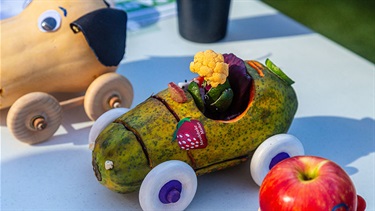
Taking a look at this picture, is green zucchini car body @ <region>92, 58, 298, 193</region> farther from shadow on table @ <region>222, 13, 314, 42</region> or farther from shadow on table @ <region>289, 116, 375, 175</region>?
shadow on table @ <region>222, 13, 314, 42</region>

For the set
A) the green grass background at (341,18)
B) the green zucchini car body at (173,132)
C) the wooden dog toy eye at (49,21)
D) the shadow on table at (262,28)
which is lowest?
the green grass background at (341,18)

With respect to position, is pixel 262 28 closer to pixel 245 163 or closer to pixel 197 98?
pixel 245 163

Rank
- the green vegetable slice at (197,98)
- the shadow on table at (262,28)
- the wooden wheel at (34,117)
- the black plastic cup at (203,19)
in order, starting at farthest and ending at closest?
the shadow on table at (262,28) < the black plastic cup at (203,19) < the wooden wheel at (34,117) < the green vegetable slice at (197,98)

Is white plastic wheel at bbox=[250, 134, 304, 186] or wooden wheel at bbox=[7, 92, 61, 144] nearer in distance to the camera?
white plastic wheel at bbox=[250, 134, 304, 186]

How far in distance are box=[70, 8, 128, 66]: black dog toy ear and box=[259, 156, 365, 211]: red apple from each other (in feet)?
2.63

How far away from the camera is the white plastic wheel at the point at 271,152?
4.91 feet

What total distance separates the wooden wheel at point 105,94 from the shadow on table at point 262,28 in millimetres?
821

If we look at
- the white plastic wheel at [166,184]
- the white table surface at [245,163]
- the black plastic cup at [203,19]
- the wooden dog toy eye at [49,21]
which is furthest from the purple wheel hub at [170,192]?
the black plastic cup at [203,19]

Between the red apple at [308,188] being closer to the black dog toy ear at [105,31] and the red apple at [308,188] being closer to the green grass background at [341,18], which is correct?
the black dog toy ear at [105,31]

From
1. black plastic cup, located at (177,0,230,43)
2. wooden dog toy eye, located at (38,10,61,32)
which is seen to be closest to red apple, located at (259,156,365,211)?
wooden dog toy eye, located at (38,10,61,32)

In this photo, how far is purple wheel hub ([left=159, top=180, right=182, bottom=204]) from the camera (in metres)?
1.40

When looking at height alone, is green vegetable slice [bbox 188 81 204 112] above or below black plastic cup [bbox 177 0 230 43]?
above

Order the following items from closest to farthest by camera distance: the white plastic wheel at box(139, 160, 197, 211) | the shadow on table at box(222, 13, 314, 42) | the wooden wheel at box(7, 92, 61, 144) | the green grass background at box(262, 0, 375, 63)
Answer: the white plastic wheel at box(139, 160, 197, 211) → the wooden wheel at box(7, 92, 61, 144) → the shadow on table at box(222, 13, 314, 42) → the green grass background at box(262, 0, 375, 63)

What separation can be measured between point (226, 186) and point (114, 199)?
324mm
